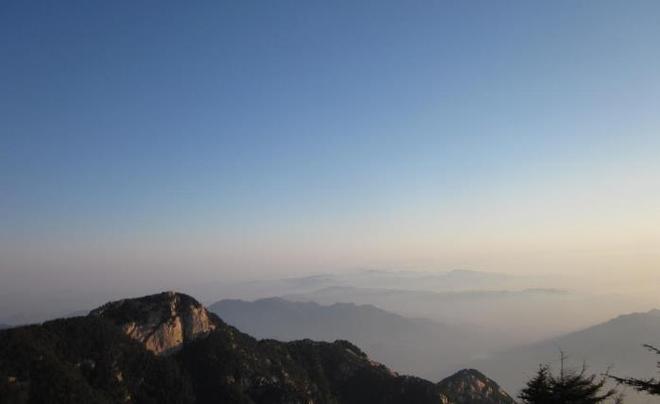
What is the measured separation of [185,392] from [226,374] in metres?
14.2

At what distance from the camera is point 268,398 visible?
15488cm

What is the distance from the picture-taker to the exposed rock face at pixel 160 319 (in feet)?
493

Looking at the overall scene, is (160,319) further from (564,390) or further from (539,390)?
(564,390)

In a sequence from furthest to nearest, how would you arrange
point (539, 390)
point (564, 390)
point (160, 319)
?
point (160, 319)
point (539, 390)
point (564, 390)

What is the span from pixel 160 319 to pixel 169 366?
1570cm

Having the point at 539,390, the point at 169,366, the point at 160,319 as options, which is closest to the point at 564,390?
the point at 539,390

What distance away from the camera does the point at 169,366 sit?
146125mm

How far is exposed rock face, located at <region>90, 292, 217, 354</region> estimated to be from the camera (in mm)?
150125

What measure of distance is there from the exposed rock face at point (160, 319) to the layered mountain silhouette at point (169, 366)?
1.00ft

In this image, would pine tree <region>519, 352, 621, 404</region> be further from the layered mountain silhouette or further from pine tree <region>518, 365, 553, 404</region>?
the layered mountain silhouette

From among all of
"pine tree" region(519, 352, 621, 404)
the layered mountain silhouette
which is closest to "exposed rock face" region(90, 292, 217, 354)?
the layered mountain silhouette

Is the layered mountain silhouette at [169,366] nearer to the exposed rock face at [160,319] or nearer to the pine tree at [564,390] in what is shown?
the exposed rock face at [160,319]

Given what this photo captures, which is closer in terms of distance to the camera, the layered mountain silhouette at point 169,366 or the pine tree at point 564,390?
the pine tree at point 564,390

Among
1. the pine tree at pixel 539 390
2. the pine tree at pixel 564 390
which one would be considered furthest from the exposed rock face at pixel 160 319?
the pine tree at pixel 564 390
